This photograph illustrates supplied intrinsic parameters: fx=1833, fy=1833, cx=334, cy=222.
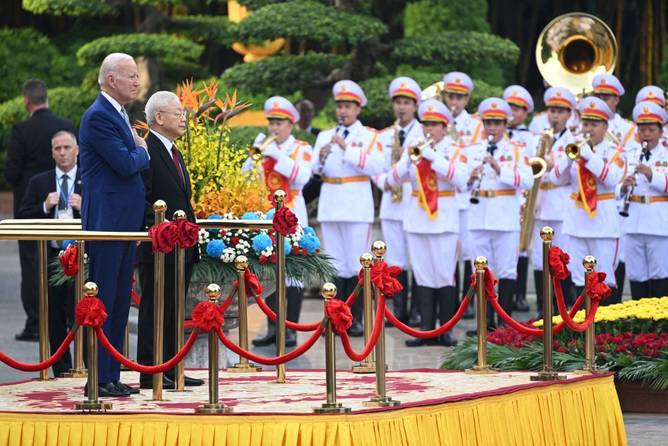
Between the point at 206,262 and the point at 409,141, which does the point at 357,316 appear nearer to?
the point at 409,141

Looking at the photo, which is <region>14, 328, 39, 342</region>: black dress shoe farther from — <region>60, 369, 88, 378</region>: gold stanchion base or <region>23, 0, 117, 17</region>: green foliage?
<region>23, 0, 117, 17</region>: green foliage

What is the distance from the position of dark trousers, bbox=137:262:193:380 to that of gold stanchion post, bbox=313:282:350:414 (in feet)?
4.94

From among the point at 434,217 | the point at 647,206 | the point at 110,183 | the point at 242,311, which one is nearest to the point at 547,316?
the point at 242,311

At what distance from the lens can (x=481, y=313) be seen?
403 inches

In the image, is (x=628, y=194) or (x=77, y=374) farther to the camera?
(x=628, y=194)

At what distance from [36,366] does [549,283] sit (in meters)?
2.80

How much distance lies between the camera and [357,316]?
16141 mm

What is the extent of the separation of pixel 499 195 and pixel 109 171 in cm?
732

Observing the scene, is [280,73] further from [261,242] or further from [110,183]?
[110,183]

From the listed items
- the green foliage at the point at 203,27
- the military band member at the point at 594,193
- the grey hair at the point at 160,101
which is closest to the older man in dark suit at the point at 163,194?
the grey hair at the point at 160,101

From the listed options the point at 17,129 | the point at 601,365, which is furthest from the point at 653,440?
the point at 17,129

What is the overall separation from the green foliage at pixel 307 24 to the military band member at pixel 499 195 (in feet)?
8.17

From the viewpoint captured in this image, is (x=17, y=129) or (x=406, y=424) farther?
(x=17, y=129)

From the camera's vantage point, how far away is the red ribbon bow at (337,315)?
8445 millimetres
